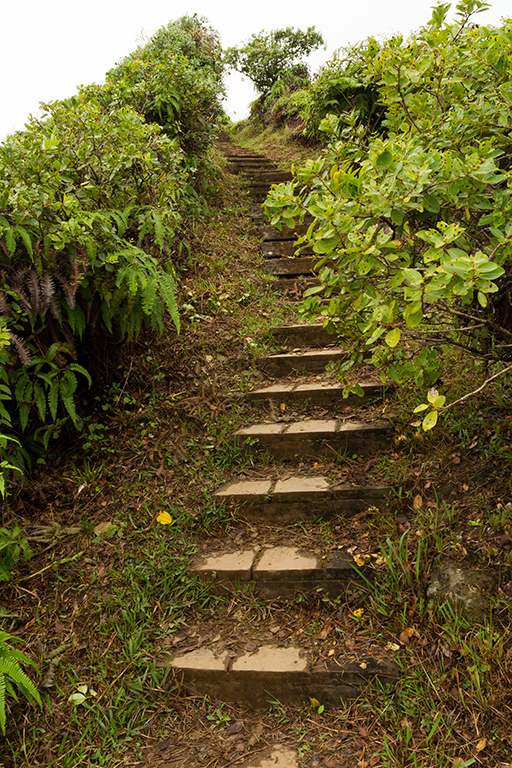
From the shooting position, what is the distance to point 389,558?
2.40m

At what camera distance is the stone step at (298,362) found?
4090mm

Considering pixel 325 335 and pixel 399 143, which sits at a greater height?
pixel 399 143

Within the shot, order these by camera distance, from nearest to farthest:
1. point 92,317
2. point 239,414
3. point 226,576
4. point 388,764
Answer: point 388,764, point 226,576, point 92,317, point 239,414

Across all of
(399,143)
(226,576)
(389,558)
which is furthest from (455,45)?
(226,576)

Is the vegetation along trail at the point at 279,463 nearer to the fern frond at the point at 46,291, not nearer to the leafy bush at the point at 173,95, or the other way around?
the fern frond at the point at 46,291

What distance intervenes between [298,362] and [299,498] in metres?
1.42

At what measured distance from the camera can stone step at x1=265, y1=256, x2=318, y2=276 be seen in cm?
557

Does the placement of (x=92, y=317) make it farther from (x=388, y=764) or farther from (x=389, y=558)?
(x=388, y=764)

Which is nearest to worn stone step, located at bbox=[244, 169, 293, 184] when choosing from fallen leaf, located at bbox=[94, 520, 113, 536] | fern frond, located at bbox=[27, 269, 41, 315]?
fern frond, located at bbox=[27, 269, 41, 315]

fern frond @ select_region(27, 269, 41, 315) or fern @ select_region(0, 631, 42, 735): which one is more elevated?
fern frond @ select_region(27, 269, 41, 315)

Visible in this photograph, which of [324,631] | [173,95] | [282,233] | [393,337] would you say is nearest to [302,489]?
[324,631]

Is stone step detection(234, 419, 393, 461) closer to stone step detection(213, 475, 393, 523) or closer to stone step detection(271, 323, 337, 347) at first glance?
stone step detection(213, 475, 393, 523)

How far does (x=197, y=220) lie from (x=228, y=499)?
3.97 meters

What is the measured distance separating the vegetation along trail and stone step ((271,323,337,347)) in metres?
0.02
